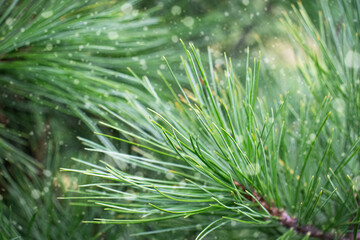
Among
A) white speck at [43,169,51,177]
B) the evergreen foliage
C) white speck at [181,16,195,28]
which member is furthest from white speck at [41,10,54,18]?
white speck at [181,16,195,28]

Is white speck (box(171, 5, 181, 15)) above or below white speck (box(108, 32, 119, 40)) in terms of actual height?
below

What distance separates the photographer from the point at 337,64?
0.65 m

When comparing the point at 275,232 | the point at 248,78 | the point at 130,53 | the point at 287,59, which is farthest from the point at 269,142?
the point at 287,59

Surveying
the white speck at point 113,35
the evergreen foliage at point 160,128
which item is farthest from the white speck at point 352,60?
the white speck at point 113,35

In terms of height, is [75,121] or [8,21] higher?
[8,21]

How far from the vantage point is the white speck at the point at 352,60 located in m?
0.61

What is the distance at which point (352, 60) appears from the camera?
62 cm

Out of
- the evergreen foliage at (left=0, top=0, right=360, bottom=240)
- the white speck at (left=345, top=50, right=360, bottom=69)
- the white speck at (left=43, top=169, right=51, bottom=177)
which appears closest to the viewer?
the evergreen foliage at (left=0, top=0, right=360, bottom=240)

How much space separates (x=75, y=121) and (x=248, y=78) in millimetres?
402

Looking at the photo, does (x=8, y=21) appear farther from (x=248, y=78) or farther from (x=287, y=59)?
(x=287, y=59)

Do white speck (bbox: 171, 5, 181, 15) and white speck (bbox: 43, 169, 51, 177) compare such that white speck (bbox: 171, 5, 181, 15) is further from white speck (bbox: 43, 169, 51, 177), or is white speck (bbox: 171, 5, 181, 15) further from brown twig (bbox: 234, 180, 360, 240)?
brown twig (bbox: 234, 180, 360, 240)

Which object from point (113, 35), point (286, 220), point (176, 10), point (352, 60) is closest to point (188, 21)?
point (176, 10)

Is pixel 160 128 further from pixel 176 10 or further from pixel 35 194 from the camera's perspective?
pixel 176 10

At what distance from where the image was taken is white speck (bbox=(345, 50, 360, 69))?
0.61 m
